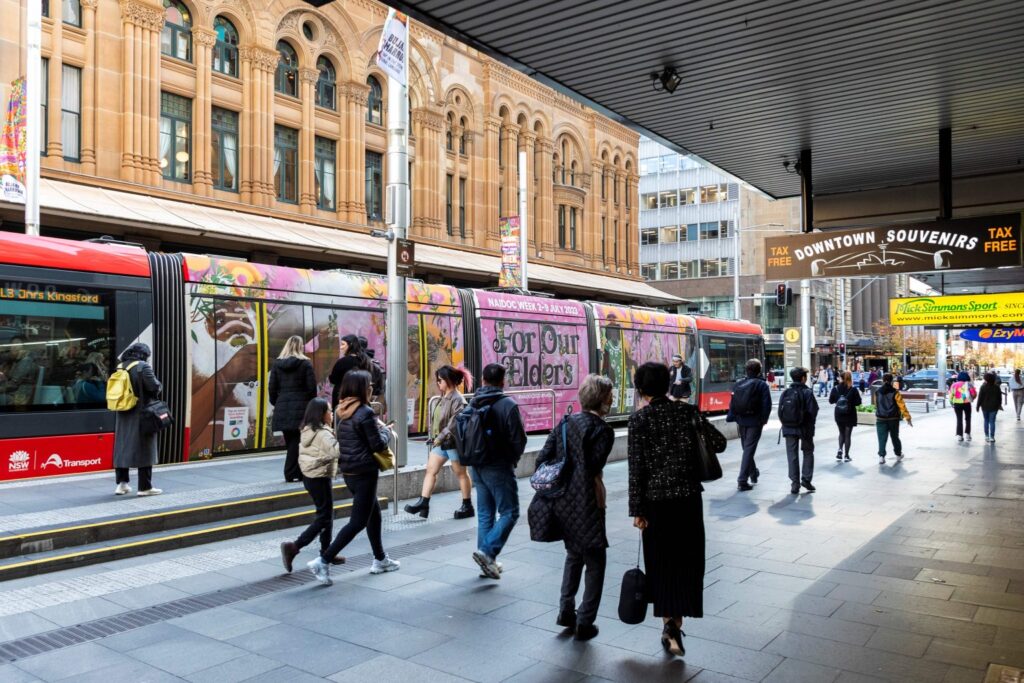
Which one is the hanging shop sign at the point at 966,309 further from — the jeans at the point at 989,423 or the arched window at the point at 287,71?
the arched window at the point at 287,71

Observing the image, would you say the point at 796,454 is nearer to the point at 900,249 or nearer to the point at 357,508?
the point at 900,249

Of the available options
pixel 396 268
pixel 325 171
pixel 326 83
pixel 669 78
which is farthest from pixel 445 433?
pixel 326 83

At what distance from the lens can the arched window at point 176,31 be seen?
22.0 metres

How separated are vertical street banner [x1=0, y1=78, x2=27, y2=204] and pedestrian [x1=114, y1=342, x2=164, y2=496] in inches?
270

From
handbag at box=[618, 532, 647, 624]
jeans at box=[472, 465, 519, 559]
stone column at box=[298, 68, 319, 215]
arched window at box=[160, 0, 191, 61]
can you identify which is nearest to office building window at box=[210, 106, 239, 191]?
arched window at box=[160, 0, 191, 61]

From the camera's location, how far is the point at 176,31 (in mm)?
22297

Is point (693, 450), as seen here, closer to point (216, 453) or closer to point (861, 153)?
point (861, 153)

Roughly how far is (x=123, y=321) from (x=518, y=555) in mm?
6752

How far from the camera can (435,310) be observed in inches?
610

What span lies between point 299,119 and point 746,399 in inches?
761

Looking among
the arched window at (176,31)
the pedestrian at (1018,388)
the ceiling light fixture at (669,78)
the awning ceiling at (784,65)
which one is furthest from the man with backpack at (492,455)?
the pedestrian at (1018,388)

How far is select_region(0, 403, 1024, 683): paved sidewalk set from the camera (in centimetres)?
471

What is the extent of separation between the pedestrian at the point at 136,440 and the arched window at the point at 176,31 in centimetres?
1647

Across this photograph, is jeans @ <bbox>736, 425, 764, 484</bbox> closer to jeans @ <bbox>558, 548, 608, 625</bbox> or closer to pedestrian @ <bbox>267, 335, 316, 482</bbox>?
pedestrian @ <bbox>267, 335, 316, 482</bbox>
